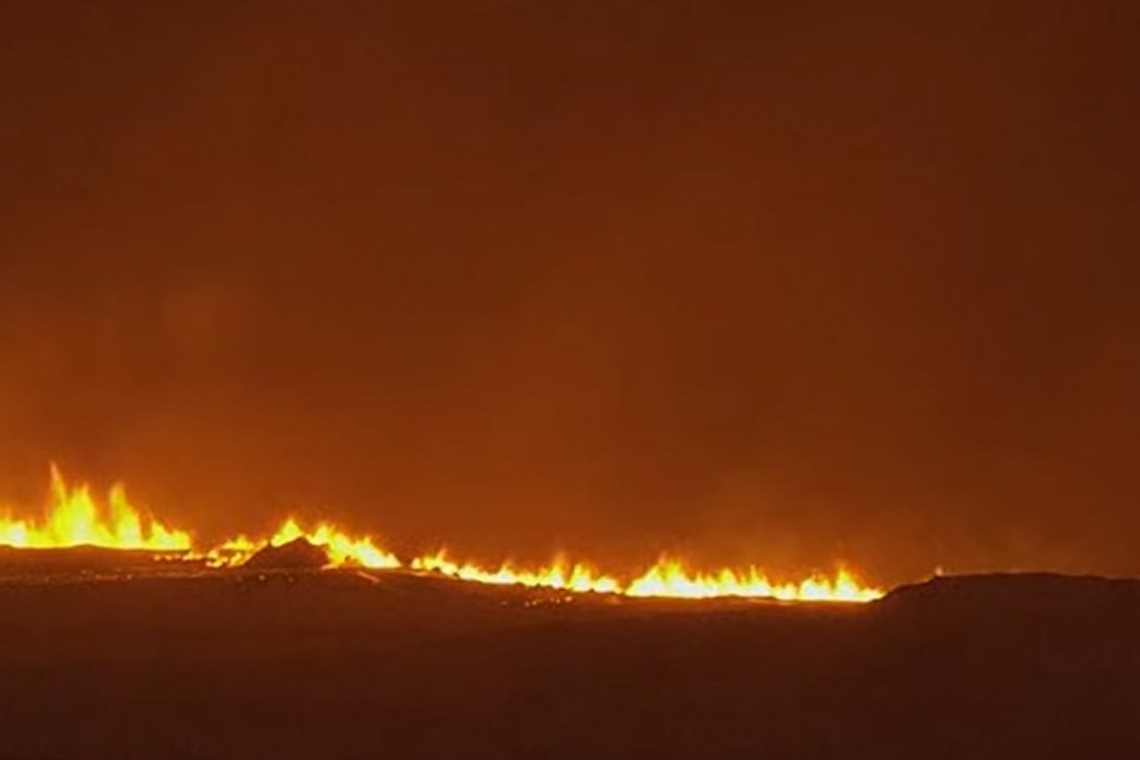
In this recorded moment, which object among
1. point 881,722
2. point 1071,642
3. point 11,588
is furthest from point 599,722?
point 11,588

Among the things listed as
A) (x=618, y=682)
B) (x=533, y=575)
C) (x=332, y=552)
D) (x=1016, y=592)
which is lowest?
(x=618, y=682)

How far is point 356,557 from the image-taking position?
83.2 feet

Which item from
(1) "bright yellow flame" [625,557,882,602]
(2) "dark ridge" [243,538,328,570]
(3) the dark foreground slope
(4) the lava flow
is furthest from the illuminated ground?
(2) "dark ridge" [243,538,328,570]

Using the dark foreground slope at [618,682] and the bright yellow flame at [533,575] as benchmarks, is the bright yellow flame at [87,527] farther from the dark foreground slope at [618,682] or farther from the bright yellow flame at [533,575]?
the dark foreground slope at [618,682]

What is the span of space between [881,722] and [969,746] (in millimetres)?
762

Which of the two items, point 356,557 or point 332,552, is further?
point 356,557

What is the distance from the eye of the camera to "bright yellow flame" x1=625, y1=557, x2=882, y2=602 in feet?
75.8

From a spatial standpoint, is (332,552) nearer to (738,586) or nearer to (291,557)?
(291,557)

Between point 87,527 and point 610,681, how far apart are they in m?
15.4

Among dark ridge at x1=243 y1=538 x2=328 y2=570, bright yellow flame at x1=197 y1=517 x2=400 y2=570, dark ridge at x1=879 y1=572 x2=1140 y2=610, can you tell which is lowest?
dark ridge at x1=879 y1=572 x2=1140 y2=610

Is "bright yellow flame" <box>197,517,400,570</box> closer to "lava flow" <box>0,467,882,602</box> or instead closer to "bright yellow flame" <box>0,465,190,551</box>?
"lava flow" <box>0,467,882,602</box>

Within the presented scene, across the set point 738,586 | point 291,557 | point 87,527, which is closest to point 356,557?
point 291,557

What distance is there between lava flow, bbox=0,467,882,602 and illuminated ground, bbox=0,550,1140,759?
278cm

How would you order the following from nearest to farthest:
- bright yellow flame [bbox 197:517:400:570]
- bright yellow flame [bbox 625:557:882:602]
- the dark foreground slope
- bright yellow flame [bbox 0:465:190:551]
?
the dark foreground slope < bright yellow flame [bbox 625:557:882:602] < bright yellow flame [bbox 197:517:400:570] < bright yellow flame [bbox 0:465:190:551]
